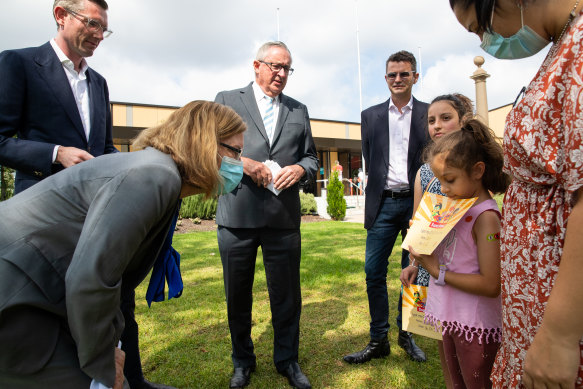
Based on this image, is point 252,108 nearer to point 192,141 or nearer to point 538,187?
point 192,141

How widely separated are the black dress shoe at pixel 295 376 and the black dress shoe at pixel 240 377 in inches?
10.8

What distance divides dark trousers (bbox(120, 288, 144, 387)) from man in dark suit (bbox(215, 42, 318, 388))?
0.68m

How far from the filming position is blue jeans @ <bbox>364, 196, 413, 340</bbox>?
3322 mm

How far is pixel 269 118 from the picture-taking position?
3.21 m

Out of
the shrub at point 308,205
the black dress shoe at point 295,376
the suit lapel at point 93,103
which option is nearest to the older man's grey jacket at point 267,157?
the suit lapel at point 93,103

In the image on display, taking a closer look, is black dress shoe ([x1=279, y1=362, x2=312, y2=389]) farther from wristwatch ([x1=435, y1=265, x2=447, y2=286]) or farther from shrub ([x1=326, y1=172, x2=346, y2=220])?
shrub ([x1=326, y1=172, x2=346, y2=220])

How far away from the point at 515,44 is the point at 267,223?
6.86ft

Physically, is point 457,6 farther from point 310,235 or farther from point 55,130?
point 310,235

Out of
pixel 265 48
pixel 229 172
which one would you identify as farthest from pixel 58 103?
pixel 265 48

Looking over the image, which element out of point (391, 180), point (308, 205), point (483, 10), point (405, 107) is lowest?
point (308, 205)

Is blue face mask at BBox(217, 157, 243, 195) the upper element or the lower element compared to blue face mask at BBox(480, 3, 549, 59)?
lower

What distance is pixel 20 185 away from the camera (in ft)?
7.45

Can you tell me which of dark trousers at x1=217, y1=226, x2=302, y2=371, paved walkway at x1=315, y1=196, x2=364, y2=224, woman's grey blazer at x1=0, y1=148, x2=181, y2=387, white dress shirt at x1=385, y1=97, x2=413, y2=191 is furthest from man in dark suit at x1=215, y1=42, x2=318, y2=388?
paved walkway at x1=315, y1=196, x2=364, y2=224

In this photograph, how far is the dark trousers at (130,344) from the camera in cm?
262
